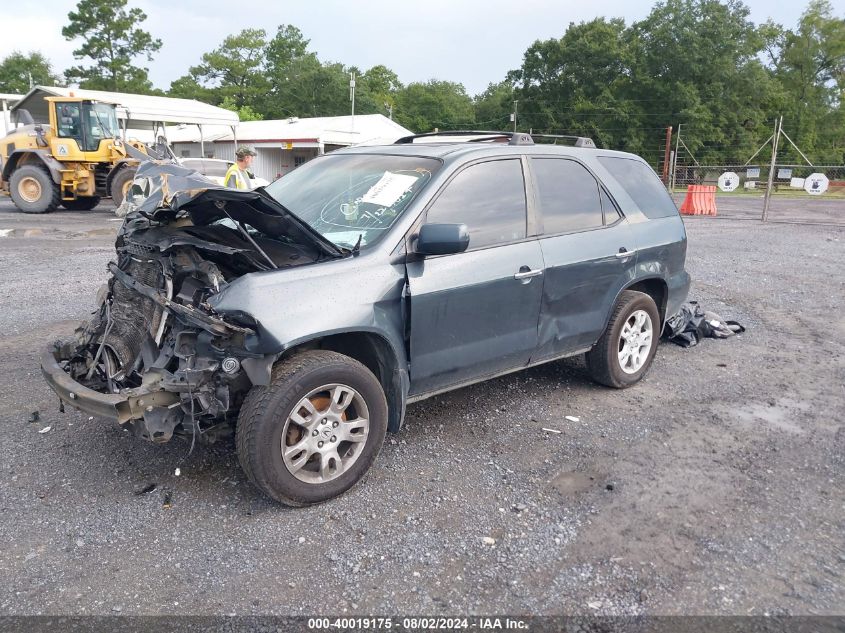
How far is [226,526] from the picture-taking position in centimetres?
Result: 319

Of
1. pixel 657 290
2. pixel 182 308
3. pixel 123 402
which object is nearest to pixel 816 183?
pixel 657 290

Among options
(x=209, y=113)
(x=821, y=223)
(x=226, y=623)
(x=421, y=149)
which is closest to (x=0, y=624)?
(x=226, y=623)

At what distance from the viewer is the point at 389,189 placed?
401 cm

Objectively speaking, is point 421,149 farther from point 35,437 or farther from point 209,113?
point 209,113

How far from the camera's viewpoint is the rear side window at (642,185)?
5.08 m

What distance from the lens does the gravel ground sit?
8.99 ft

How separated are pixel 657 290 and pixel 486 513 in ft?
9.33

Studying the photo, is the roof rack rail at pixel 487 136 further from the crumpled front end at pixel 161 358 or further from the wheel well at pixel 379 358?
the crumpled front end at pixel 161 358

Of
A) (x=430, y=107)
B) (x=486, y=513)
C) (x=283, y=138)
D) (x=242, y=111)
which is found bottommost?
(x=486, y=513)

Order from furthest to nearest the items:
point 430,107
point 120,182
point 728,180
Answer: point 430,107 < point 728,180 < point 120,182

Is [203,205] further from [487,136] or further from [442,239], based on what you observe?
[487,136]

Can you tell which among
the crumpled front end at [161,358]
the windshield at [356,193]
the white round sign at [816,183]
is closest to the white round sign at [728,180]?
the white round sign at [816,183]

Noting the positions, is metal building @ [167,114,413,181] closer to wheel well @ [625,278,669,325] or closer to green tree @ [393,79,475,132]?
wheel well @ [625,278,669,325]

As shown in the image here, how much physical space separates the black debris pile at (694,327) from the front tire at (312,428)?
378 centimetres
